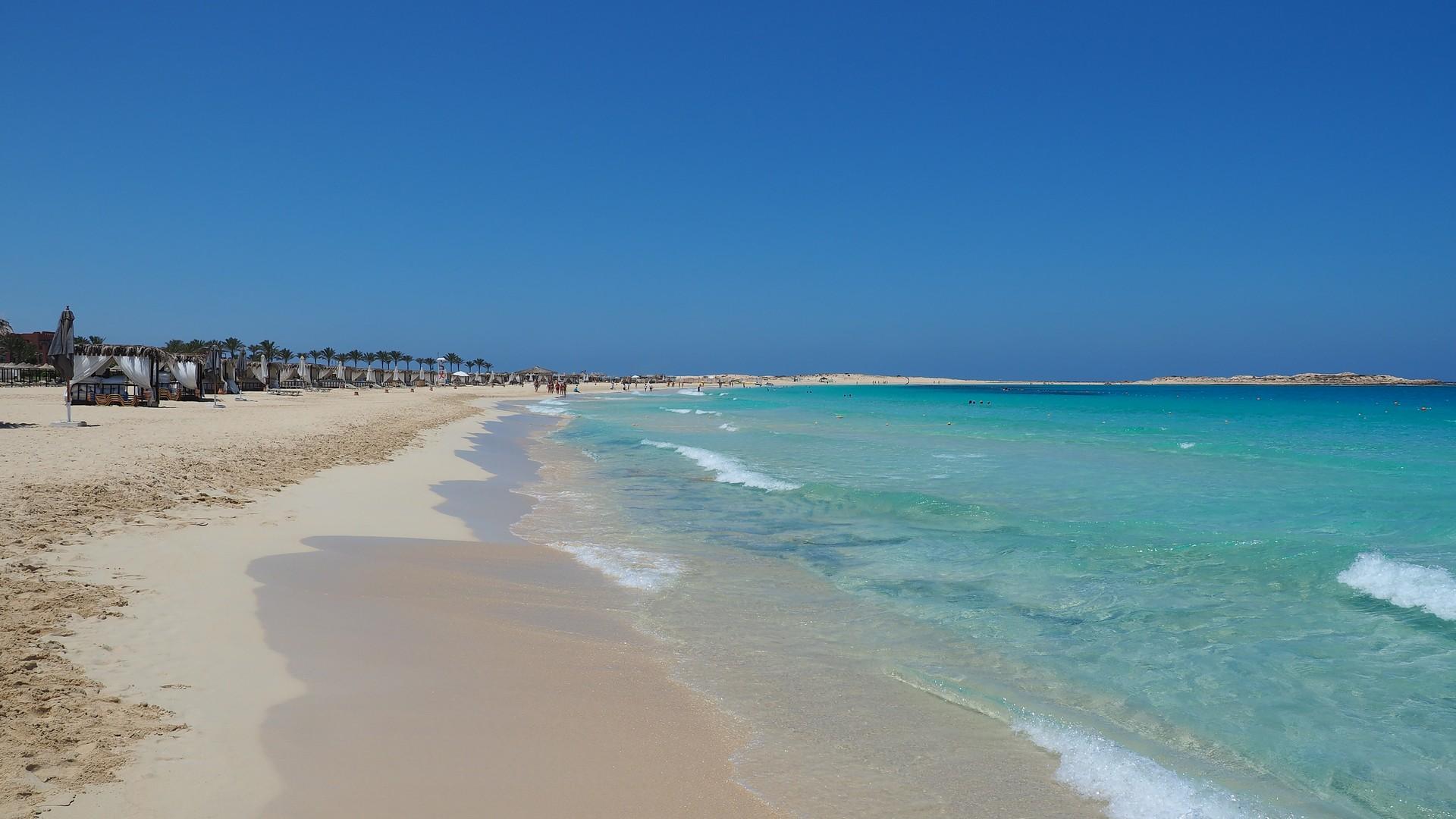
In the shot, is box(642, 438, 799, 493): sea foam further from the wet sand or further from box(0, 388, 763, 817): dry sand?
the wet sand

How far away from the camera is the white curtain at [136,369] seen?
1158 inches

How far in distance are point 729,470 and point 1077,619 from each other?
11011mm

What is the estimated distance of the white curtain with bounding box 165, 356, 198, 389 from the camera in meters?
34.9

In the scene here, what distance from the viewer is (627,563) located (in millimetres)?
8461

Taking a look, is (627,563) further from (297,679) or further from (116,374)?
(116,374)

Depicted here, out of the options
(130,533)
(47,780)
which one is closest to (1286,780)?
(47,780)

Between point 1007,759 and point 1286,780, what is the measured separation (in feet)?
4.83

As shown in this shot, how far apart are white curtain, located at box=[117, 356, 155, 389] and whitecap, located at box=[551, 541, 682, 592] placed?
29.3 metres

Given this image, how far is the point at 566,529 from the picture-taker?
1048 cm

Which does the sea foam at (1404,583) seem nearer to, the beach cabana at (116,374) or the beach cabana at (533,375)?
the beach cabana at (116,374)

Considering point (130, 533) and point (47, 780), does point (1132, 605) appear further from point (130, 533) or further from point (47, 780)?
point (130, 533)

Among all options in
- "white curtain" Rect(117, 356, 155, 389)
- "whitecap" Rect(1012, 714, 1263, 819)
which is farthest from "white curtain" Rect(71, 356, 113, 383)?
"whitecap" Rect(1012, 714, 1263, 819)

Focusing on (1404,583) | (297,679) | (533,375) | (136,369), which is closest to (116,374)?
(136,369)

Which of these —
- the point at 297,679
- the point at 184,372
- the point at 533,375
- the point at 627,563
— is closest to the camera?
the point at 297,679
